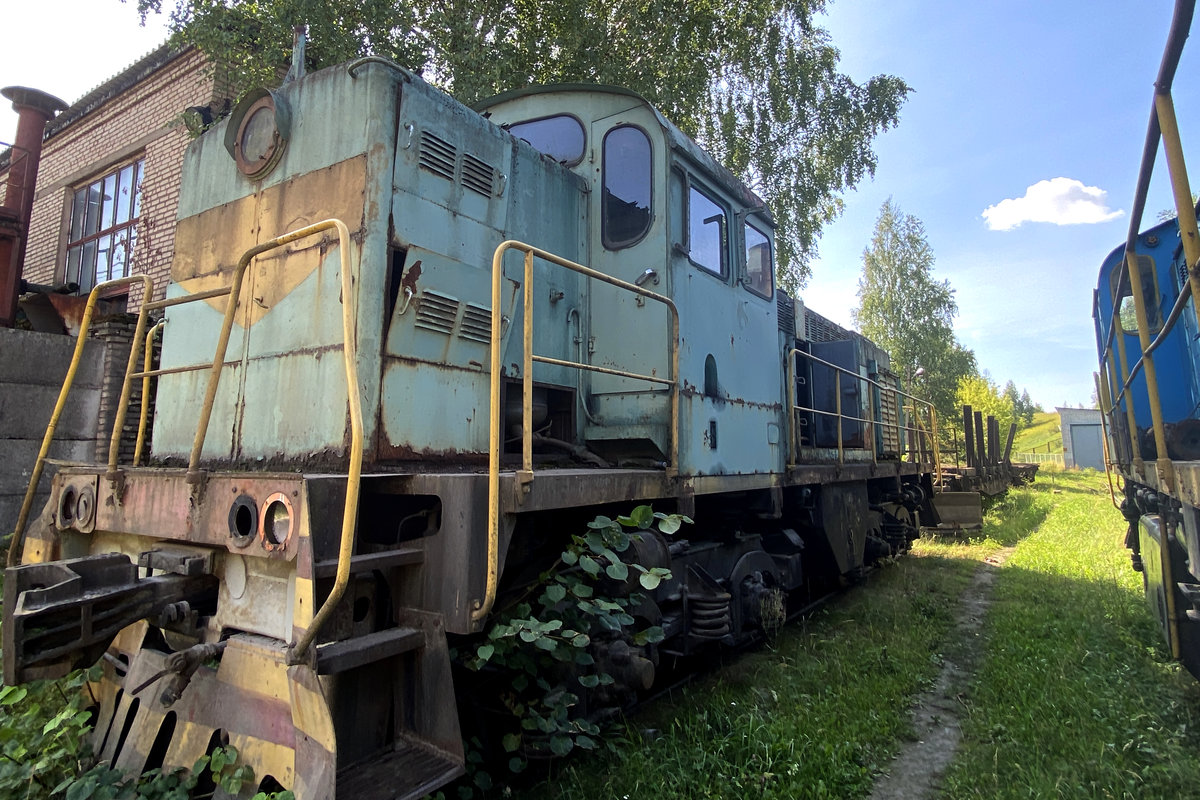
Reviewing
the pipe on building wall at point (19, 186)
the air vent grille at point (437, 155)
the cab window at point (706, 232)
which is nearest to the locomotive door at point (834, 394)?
the cab window at point (706, 232)

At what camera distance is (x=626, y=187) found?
4176 mm

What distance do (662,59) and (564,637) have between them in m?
11.9

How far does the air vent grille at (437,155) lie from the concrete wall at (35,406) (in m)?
5.67

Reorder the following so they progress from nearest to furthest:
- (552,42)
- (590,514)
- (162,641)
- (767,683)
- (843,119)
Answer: (162,641) → (590,514) → (767,683) → (552,42) → (843,119)

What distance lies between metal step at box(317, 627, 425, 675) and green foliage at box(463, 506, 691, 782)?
11.3 inches

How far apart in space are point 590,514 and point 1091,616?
16.7 feet

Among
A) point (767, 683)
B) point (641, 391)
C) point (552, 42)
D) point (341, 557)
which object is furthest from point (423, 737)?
point (552, 42)

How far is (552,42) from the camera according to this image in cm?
1184

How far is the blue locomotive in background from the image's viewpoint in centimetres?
239

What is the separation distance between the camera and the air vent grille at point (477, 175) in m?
3.46

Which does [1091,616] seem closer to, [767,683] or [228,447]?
[767,683]

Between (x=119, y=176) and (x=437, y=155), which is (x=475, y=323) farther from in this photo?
(x=119, y=176)

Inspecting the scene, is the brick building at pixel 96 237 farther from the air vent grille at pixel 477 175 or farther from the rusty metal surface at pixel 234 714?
the air vent grille at pixel 477 175

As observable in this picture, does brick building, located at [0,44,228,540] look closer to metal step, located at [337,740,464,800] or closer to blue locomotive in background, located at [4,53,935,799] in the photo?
blue locomotive in background, located at [4,53,935,799]
